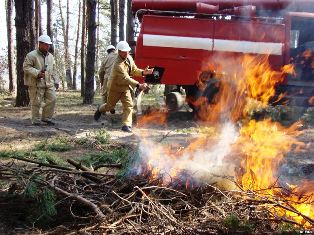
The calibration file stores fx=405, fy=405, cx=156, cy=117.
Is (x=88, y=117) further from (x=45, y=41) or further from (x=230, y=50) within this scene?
(x=230, y=50)

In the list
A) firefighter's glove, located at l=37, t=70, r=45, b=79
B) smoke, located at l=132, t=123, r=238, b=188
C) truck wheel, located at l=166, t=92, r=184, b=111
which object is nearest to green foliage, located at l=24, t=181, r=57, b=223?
smoke, located at l=132, t=123, r=238, b=188

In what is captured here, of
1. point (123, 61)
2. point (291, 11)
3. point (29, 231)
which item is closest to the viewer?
point (29, 231)

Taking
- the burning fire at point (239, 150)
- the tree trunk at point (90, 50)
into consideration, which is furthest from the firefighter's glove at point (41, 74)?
the tree trunk at point (90, 50)

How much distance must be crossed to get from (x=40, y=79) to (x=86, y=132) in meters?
1.88

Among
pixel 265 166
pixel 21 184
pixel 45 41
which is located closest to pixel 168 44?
pixel 45 41

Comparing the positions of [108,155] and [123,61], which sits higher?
[123,61]

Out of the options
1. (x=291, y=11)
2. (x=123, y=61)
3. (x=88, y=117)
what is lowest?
(x=88, y=117)

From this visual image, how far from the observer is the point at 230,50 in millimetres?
10664

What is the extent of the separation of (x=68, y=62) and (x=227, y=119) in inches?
1071

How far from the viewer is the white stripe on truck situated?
10.5m

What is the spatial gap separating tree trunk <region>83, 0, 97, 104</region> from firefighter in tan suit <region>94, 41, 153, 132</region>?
4602mm

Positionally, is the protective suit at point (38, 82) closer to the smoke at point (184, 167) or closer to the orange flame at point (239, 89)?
the orange flame at point (239, 89)

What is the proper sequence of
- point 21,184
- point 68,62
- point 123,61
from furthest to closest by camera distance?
point 68,62 → point 123,61 → point 21,184

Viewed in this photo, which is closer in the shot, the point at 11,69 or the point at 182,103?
the point at 182,103
